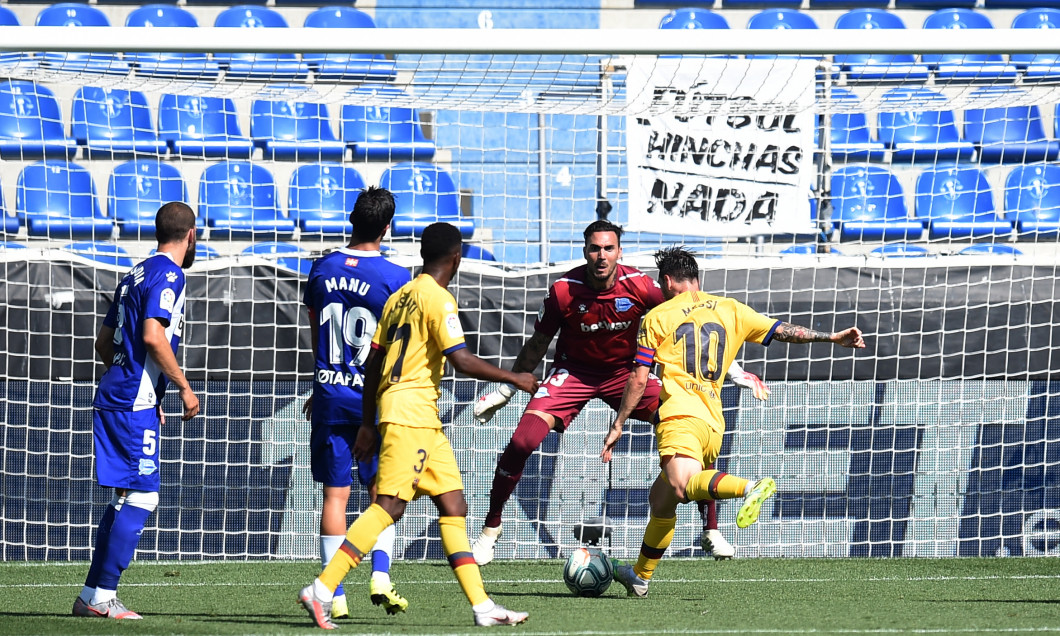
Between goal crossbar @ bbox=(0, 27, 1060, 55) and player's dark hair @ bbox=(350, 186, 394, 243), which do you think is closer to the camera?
player's dark hair @ bbox=(350, 186, 394, 243)

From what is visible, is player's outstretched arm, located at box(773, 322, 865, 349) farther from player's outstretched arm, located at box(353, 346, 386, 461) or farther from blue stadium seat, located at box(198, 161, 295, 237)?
blue stadium seat, located at box(198, 161, 295, 237)

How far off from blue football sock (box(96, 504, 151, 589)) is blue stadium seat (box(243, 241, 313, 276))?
2.94 metres

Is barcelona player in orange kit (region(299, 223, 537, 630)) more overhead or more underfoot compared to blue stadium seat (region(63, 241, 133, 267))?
more underfoot

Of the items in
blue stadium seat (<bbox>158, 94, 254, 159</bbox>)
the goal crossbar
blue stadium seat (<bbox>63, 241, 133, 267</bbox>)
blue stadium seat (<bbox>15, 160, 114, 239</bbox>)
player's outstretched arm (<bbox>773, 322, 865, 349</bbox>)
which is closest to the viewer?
player's outstretched arm (<bbox>773, 322, 865, 349</bbox>)

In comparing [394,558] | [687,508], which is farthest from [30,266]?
[687,508]

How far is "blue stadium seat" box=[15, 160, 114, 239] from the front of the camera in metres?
9.41

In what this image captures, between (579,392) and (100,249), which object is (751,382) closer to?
(579,392)

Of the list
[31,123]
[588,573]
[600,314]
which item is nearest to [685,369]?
[588,573]

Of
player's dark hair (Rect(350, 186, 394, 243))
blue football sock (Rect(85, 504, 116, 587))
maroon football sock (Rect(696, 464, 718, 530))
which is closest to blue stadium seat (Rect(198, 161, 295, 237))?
maroon football sock (Rect(696, 464, 718, 530))

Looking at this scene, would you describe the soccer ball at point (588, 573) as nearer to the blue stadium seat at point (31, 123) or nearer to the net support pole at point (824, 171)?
the net support pole at point (824, 171)

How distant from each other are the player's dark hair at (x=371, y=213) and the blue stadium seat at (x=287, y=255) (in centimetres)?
269

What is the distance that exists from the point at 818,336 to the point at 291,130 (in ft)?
24.4

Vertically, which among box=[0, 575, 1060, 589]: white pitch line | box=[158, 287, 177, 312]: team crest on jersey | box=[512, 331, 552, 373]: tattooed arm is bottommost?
box=[0, 575, 1060, 589]: white pitch line

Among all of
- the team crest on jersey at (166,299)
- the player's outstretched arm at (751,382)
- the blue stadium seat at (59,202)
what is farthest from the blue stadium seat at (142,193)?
the player's outstretched arm at (751,382)
